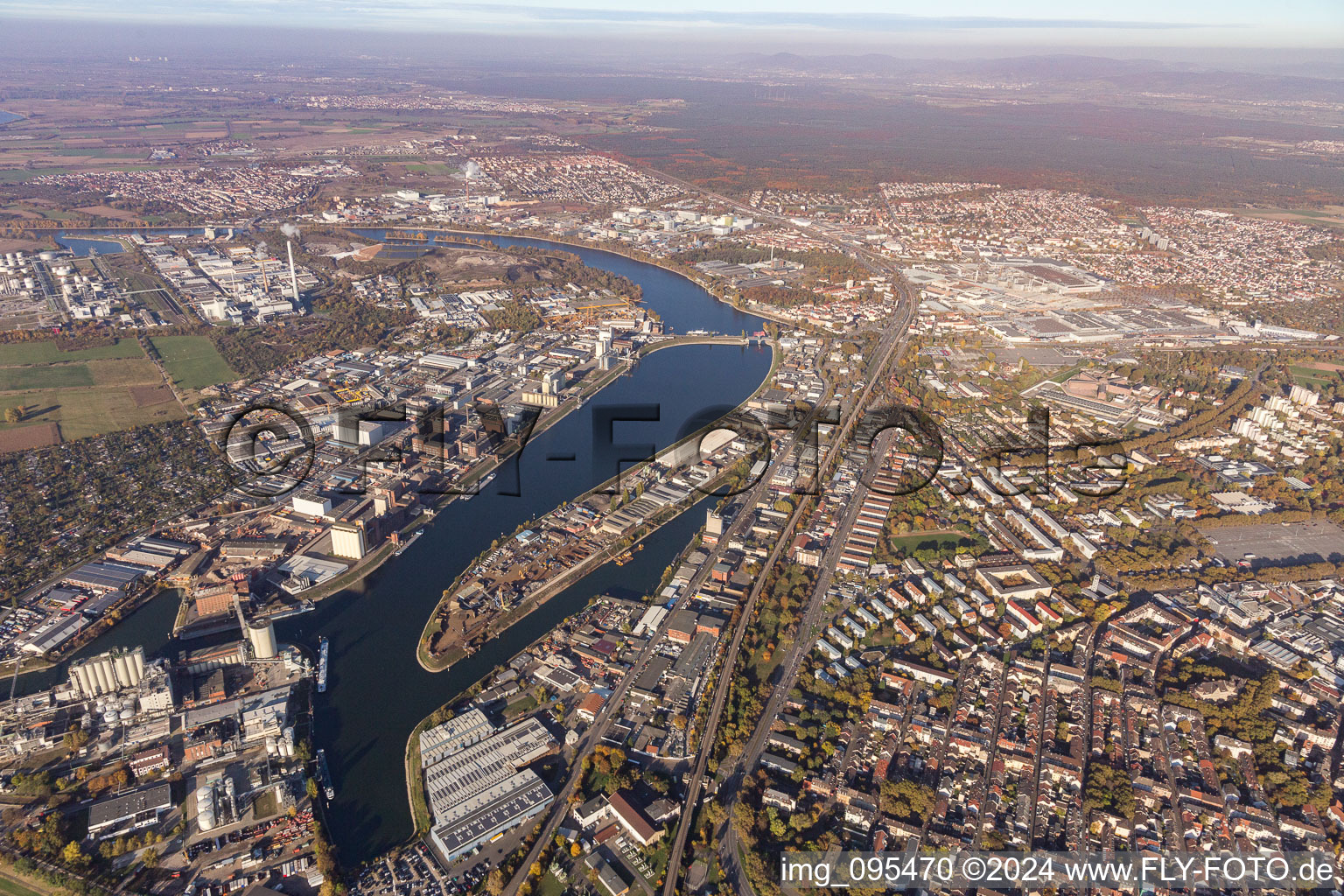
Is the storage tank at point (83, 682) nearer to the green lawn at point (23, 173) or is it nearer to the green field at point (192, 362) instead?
the green field at point (192, 362)

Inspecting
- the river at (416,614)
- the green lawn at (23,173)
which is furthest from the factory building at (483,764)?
the green lawn at (23,173)

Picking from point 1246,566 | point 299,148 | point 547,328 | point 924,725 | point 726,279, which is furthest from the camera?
point 299,148

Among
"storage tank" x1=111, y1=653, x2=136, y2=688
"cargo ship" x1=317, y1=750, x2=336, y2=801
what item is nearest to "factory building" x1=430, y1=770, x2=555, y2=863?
"cargo ship" x1=317, y1=750, x2=336, y2=801

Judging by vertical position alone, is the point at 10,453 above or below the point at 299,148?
below

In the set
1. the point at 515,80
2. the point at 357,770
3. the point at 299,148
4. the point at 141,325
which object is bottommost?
the point at 357,770

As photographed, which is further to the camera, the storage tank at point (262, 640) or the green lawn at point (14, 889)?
the storage tank at point (262, 640)

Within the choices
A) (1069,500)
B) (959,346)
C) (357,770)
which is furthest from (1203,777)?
(959,346)

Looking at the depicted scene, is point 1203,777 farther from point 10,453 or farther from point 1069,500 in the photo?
point 10,453

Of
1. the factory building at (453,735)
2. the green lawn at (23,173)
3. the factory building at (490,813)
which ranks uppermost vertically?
the green lawn at (23,173)
